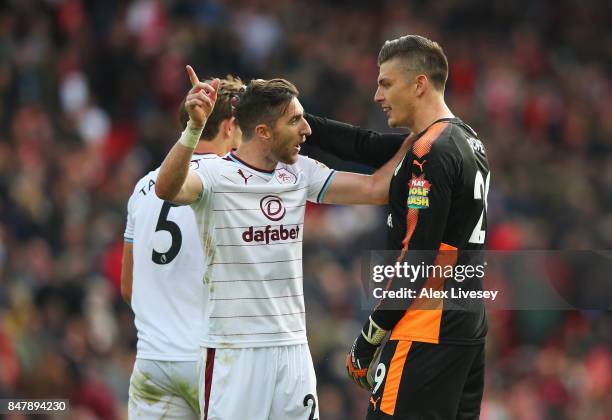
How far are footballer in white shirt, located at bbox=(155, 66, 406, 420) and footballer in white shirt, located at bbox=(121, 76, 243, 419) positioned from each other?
46 cm

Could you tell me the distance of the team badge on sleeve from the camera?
5.25 m

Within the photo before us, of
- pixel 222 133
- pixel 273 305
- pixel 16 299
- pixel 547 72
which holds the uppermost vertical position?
pixel 547 72

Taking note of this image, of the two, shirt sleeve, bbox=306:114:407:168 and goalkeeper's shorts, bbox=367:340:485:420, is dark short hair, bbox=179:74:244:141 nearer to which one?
shirt sleeve, bbox=306:114:407:168

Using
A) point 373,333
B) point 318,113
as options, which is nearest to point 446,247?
point 373,333

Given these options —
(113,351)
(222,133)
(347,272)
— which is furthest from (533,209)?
(222,133)

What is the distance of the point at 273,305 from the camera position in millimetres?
5496

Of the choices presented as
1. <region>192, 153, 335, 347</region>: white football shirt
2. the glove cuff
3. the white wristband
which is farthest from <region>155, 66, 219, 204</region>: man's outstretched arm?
the glove cuff

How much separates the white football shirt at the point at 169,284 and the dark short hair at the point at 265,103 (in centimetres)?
54

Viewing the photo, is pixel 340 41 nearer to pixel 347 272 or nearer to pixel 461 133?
pixel 347 272

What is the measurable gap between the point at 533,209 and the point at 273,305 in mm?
9275

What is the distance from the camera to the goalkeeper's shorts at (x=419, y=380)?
5.32 m

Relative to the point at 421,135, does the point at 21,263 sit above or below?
below

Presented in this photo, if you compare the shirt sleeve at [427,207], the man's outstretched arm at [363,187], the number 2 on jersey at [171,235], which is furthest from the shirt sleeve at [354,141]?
the number 2 on jersey at [171,235]

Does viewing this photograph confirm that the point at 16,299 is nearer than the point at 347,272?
Yes
